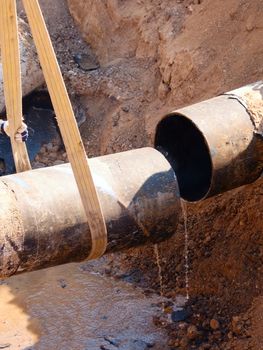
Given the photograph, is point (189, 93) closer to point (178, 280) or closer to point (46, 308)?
point (178, 280)

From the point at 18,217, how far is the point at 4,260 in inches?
10.6

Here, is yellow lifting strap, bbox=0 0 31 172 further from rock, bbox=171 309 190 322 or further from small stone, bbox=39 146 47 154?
small stone, bbox=39 146 47 154

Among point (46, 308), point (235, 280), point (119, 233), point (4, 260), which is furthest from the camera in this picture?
point (46, 308)

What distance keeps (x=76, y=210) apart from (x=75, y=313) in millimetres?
2288

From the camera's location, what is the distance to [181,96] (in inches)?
282

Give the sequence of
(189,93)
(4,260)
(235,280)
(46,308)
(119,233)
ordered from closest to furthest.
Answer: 1. (4,260)
2. (119,233)
3. (235,280)
4. (46,308)
5. (189,93)

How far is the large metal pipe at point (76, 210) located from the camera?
3936 mm

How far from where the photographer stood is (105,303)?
6246 mm

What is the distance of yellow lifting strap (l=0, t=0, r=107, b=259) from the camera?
3.46 metres

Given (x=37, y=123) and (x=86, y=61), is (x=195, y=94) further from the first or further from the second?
(x=37, y=123)

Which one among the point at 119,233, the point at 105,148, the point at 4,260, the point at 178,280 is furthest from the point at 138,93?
the point at 4,260

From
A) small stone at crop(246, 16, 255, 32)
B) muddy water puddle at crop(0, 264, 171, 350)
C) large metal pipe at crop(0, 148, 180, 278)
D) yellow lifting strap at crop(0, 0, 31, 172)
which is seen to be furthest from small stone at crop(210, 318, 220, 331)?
small stone at crop(246, 16, 255, 32)

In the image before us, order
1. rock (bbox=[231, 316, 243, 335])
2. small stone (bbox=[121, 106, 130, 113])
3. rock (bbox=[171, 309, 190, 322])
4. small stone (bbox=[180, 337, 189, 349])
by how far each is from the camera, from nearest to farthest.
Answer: rock (bbox=[231, 316, 243, 335])
small stone (bbox=[180, 337, 189, 349])
rock (bbox=[171, 309, 190, 322])
small stone (bbox=[121, 106, 130, 113])

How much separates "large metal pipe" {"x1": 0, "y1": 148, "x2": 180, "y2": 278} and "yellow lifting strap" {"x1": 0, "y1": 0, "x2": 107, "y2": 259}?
1.01 ft
